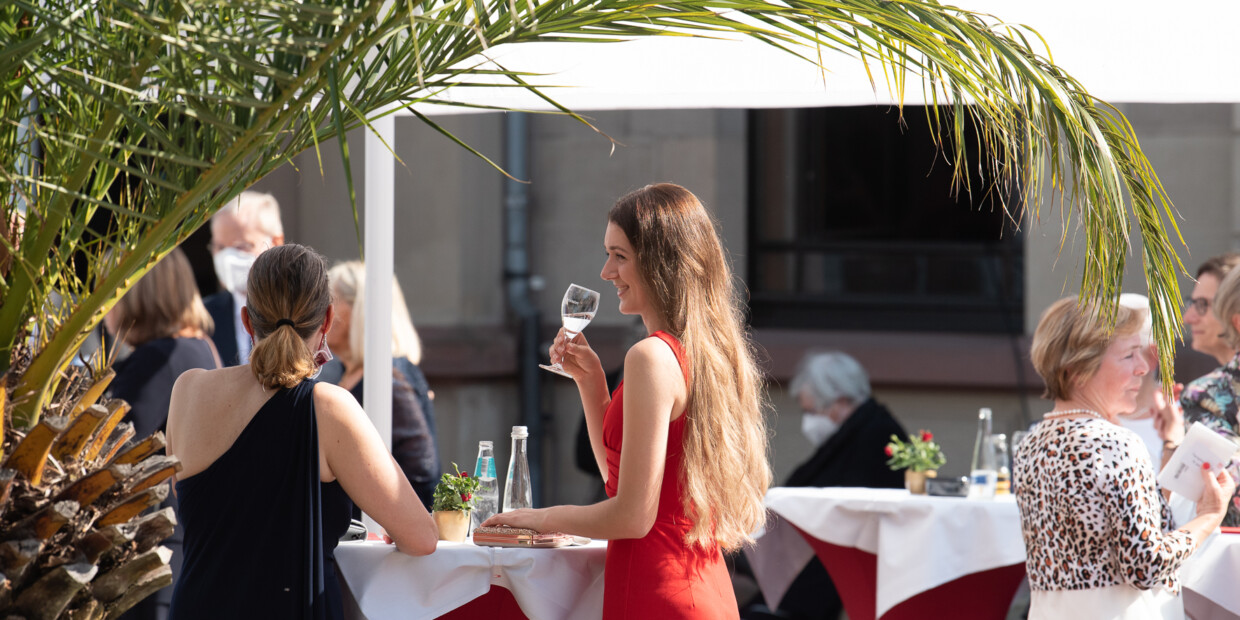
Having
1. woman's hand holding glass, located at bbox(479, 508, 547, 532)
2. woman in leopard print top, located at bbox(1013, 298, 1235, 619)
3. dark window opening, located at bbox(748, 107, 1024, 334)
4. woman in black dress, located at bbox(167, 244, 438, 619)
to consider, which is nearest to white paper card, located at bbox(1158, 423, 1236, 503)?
woman in leopard print top, located at bbox(1013, 298, 1235, 619)

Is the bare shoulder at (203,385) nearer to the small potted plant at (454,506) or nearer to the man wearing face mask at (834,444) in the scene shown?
the small potted plant at (454,506)

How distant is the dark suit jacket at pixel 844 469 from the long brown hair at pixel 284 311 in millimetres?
3349

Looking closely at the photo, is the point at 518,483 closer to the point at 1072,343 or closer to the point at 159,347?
the point at 1072,343

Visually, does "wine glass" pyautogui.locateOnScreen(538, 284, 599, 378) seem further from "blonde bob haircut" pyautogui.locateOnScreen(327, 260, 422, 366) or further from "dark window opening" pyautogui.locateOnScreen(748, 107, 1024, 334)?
"dark window opening" pyautogui.locateOnScreen(748, 107, 1024, 334)

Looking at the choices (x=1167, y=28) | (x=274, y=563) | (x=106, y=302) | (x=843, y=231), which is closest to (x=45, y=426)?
(x=106, y=302)

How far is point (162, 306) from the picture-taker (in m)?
4.29

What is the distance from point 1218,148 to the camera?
292 inches

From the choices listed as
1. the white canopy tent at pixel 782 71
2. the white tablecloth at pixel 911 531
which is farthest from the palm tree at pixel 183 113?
the white tablecloth at pixel 911 531

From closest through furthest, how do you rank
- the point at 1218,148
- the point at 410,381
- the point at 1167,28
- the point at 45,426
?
the point at 45,426
the point at 1167,28
the point at 410,381
the point at 1218,148

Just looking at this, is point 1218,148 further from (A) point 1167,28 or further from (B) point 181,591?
(B) point 181,591

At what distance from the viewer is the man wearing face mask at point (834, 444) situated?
5.21 m

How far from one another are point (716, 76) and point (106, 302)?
7.01 ft

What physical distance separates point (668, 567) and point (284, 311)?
2.88 feet

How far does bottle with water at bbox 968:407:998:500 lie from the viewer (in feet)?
13.4
